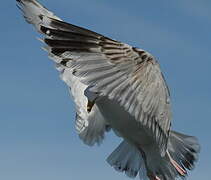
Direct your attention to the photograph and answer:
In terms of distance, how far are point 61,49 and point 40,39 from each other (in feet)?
0.78

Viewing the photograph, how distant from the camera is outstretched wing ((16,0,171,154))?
22.7 ft

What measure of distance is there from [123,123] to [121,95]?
4.68ft

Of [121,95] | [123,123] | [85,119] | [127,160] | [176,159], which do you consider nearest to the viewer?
[121,95]

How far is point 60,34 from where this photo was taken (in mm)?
6965

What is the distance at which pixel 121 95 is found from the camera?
23.7 ft

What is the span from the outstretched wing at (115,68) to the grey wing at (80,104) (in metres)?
0.45

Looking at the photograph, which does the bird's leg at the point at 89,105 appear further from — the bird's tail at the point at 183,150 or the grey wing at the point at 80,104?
the bird's tail at the point at 183,150

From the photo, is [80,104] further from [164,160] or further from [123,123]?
[164,160]

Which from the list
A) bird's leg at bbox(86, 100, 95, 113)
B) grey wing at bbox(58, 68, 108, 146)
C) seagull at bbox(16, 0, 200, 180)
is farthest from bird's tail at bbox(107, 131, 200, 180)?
bird's leg at bbox(86, 100, 95, 113)

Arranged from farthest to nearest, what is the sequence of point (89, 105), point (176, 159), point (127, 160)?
point (127, 160) < point (176, 159) < point (89, 105)

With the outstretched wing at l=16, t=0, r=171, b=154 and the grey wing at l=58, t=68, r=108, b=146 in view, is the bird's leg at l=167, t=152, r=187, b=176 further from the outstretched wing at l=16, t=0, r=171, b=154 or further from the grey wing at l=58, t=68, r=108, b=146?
the outstretched wing at l=16, t=0, r=171, b=154

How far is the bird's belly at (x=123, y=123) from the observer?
831cm

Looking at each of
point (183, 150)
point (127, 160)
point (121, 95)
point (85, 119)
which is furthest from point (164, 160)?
point (121, 95)

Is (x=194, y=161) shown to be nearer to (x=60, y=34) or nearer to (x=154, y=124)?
(x=154, y=124)
